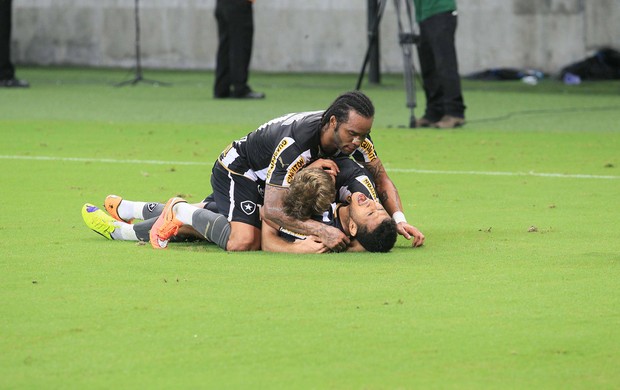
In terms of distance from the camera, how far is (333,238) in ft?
24.1

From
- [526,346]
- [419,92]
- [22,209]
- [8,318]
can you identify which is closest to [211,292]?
[8,318]

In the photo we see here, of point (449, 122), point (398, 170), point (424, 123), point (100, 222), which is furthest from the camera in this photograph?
point (424, 123)

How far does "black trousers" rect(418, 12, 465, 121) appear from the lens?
15070mm

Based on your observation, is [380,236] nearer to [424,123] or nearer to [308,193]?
[308,193]

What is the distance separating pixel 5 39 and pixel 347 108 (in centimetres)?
1540

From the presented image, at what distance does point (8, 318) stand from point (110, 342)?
67cm

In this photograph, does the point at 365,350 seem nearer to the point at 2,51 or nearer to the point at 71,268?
the point at 71,268

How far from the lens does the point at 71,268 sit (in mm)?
6840

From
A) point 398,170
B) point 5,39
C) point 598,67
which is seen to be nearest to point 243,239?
point 398,170

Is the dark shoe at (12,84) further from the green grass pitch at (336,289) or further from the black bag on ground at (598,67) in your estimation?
the black bag on ground at (598,67)

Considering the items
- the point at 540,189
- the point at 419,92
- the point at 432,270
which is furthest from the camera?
the point at 419,92

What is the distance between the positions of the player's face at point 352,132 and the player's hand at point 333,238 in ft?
1.51

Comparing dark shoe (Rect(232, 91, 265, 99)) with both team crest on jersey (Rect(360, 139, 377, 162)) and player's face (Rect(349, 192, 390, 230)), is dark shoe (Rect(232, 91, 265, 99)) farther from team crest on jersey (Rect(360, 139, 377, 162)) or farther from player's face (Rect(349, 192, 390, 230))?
player's face (Rect(349, 192, 390, 230))

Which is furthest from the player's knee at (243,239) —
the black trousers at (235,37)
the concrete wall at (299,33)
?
the concrete wall at (299,33)
